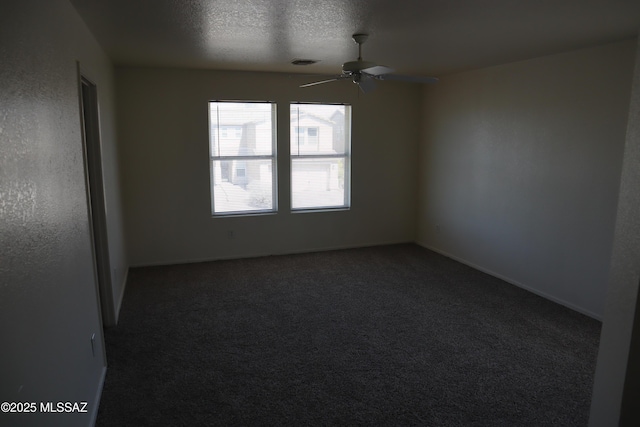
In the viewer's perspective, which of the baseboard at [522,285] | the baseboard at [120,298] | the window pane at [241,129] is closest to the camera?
the baseboard at [120,298]

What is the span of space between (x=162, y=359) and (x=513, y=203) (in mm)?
3959

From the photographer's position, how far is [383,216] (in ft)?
21.9

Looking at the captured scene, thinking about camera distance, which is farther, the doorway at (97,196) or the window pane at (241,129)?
the window pane at (241,129)

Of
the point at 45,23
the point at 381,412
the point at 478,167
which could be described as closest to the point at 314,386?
the point at 381,412

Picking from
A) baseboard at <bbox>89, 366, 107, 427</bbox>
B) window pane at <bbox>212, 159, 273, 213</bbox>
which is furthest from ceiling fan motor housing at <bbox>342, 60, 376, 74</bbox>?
baseboard at <bbox>89, 366, 107, 427</bbox>

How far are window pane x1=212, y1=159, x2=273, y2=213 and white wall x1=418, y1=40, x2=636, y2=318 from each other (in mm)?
2460

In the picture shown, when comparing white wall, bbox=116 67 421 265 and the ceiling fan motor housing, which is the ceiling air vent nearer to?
white wall, bbox=116 67 421 265

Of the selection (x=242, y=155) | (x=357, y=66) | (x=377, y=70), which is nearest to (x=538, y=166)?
(x=377, y=70)

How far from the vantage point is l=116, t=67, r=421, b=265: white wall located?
212 inches

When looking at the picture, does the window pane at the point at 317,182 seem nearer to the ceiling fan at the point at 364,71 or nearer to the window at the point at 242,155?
the window at the point at 242,155

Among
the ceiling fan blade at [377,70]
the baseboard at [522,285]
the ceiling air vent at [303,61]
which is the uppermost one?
the ceiling air vent at [303,61]

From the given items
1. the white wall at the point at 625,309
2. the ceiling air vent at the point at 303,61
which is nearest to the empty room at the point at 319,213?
the white wall at the point at 625,309

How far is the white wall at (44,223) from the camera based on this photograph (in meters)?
1.43

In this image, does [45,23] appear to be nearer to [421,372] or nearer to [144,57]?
[144,57]
